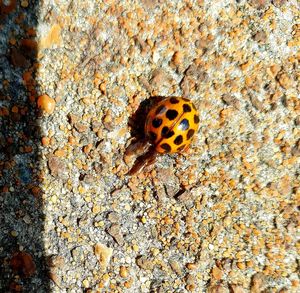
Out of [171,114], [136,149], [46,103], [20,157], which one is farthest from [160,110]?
[20,157]

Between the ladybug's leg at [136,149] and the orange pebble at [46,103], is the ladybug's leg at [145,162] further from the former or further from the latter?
the orange pebble at [46,103]

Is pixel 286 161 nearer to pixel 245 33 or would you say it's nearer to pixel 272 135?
pixel 272 135

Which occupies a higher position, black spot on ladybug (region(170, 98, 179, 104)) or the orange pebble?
the orange pebble

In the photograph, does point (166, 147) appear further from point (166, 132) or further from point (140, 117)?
point (140, 117)

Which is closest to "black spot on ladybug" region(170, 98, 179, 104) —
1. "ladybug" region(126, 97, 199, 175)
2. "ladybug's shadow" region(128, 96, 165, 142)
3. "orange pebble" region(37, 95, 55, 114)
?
"ladybug" region(126, 97, 199, 175)

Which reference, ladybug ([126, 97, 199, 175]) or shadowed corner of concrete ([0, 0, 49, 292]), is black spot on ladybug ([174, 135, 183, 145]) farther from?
shadowed corner of concrete ([0, 0, 49, 292])

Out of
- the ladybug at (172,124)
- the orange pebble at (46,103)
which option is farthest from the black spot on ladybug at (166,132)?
the orange pebble at (46,103)
